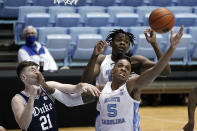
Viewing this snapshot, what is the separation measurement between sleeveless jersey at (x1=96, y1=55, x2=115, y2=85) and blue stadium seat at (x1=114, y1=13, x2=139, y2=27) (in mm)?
5189

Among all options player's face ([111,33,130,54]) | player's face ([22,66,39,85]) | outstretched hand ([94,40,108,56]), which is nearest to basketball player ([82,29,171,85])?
player's face ([111,33,130,54])

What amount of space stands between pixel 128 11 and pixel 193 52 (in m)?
1.72

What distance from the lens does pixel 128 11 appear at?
442 inches

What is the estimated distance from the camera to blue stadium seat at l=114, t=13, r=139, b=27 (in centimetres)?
1059

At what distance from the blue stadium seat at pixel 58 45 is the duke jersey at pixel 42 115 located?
5105 mm

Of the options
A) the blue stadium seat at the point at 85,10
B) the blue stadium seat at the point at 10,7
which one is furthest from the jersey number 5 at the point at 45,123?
the blue stadium seat at the point at 10,7

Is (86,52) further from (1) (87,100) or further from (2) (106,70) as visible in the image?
(1) (87,100)

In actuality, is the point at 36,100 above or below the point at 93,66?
below

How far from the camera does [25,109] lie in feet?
13.6

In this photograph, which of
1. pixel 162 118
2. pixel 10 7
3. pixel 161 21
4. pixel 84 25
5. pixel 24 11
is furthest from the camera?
pixel 84 25

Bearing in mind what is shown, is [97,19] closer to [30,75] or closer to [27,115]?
[30,75]

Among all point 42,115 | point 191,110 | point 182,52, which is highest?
point 42,115

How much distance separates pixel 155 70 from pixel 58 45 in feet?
19.5

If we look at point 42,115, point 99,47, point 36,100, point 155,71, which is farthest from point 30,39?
point 155,71
